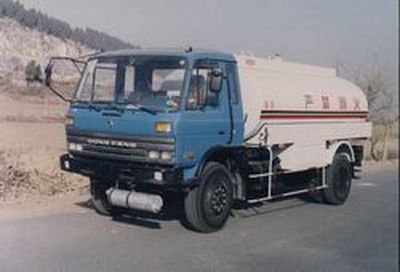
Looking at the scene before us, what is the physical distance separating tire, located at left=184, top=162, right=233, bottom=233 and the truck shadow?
264 mm

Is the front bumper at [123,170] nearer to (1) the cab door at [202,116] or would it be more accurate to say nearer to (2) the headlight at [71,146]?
(2) the headlight at [71,146]

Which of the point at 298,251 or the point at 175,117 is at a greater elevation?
the point at 175,117

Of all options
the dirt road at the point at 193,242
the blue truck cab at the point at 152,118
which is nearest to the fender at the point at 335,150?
the dirt road at the point at 193,242

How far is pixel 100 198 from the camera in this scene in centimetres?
1058

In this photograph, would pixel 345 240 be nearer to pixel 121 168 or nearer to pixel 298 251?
pixel 298 251

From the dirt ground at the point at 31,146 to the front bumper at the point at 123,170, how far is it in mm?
1616

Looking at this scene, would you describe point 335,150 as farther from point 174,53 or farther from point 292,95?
point 174,53

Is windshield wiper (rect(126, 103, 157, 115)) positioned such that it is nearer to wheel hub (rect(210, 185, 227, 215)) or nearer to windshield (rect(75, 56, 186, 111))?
windshield (rect(75, 56, 186, 111))

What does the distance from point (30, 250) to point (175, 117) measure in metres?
2.34

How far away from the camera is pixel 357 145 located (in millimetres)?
13930

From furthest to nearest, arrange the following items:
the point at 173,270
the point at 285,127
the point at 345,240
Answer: the point at 285,127
the point at 345,240
the point at 173,270

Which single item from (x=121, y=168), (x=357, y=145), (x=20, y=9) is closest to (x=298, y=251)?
(x=121, y=168)

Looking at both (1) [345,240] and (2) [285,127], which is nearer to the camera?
(1) [345,240]

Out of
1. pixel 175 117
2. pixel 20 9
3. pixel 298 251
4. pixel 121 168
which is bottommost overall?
pixel 298 251
